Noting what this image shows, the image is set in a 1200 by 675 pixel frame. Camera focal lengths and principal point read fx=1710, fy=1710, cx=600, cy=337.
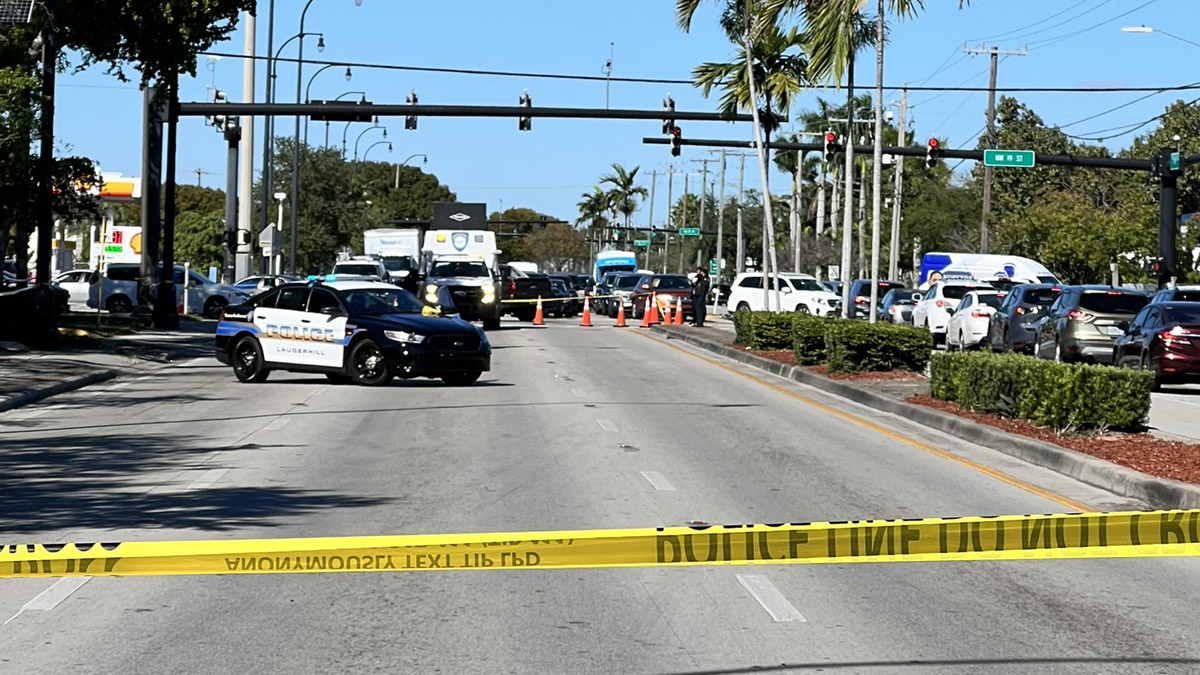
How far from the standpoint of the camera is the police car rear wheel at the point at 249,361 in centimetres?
2608

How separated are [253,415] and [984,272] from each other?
32.4 metres

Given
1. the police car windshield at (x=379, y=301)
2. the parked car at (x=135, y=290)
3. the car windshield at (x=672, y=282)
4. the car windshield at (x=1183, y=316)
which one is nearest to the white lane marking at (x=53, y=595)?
the police car windshield at (x=379, y=301)

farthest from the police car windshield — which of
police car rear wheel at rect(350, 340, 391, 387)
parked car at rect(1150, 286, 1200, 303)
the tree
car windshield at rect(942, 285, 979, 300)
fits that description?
the tree

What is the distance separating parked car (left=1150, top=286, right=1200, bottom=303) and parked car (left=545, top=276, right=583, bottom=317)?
3133 centimetres

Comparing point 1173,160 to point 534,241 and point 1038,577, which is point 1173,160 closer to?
point 1038,577

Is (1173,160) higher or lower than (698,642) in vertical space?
higher

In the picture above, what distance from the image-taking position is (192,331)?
138 ft

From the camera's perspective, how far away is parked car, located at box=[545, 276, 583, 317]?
201ft

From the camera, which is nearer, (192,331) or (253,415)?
(253,415)

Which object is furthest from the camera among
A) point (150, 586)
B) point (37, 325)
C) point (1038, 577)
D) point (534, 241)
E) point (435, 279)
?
point (534, 241)

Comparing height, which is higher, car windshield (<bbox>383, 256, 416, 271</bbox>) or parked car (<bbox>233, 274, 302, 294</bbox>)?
car windshield (<bbox>383, 256, 416, 271</bbox>)

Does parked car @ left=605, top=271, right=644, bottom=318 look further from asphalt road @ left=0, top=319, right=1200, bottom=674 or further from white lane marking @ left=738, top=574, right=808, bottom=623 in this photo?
white lane marking @ left=738, top=574, right=808, bottom=623

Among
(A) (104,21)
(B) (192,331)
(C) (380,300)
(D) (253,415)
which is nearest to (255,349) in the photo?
(C) (380,300)

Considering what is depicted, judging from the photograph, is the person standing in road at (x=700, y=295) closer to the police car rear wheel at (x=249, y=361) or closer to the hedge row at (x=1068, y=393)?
the police car rear wheel at (x=249, y=361)
